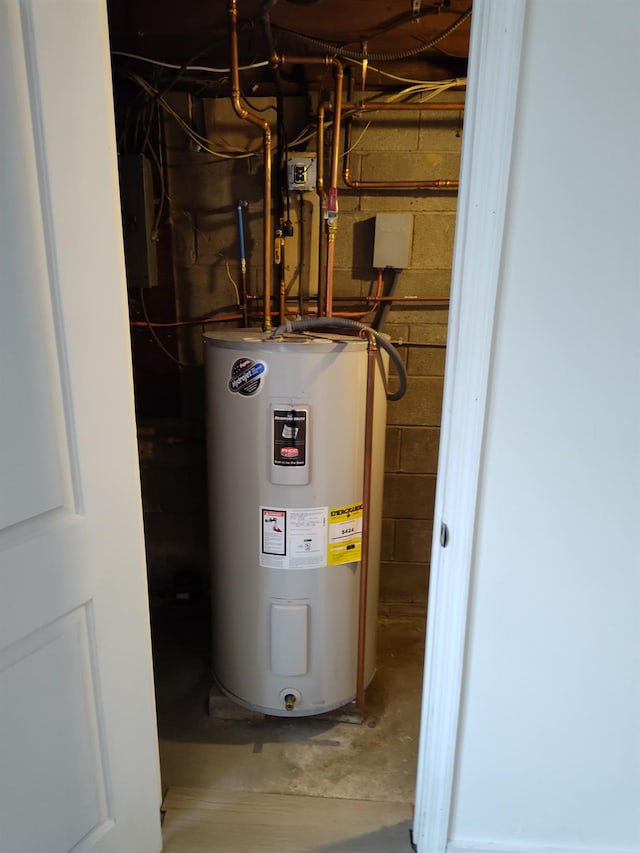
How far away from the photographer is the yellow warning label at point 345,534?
147 cm

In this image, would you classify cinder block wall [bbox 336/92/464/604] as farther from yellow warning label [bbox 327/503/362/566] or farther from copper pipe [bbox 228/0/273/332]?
yellow warning label [bbox 327/503/362/566]

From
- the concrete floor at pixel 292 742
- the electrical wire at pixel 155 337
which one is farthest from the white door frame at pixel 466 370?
the electrical wire at pixel 155 337

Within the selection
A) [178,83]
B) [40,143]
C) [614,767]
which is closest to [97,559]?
[40,143]

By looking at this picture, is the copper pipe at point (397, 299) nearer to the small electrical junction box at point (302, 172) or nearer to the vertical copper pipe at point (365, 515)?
the small electrical junction box at point (302, 172)

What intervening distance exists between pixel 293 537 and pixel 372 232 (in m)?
1.17

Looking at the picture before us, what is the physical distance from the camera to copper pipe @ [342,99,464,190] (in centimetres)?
174

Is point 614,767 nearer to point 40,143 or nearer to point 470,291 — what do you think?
point 470,291

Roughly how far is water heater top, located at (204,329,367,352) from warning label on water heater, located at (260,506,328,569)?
0.45m

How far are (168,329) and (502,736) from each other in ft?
5.56

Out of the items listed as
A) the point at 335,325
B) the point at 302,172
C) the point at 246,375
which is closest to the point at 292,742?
the point at 246,375

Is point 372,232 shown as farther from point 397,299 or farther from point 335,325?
point 335,325

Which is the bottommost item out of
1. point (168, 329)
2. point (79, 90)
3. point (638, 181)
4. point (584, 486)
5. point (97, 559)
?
point (97, 559)

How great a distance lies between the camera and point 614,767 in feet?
3.55

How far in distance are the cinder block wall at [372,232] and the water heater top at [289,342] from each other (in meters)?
0.56
